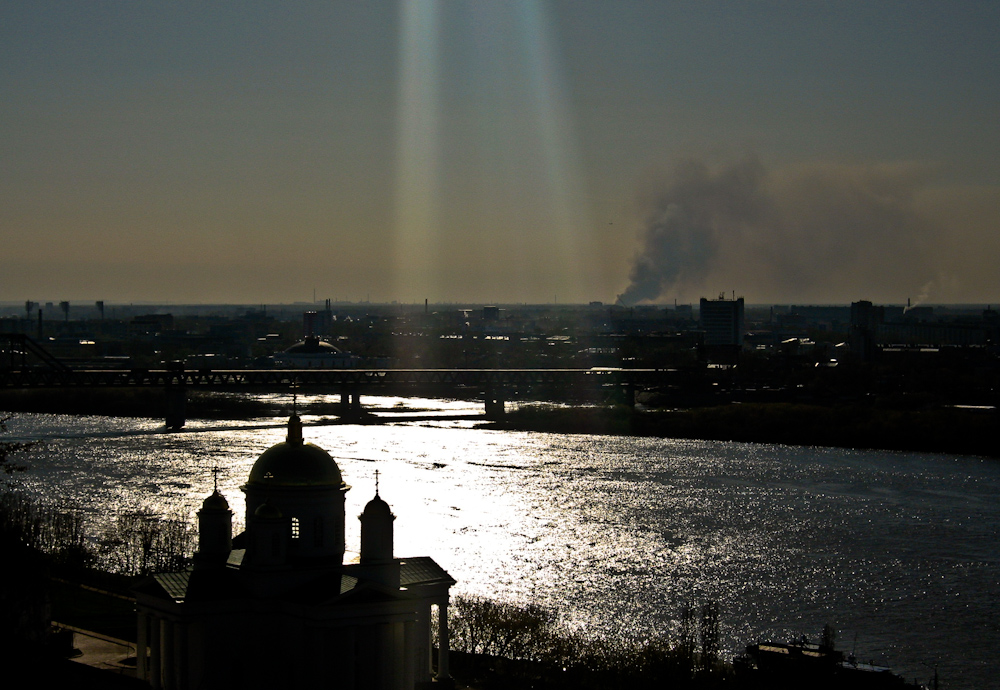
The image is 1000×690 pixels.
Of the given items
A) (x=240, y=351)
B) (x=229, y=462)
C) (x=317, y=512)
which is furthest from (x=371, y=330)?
(x=317, y=512)

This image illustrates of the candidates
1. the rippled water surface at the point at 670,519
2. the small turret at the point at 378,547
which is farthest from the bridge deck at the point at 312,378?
the small turret at the point at 378,547

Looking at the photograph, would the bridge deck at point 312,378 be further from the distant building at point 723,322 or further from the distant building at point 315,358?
the distant building at point 723,322

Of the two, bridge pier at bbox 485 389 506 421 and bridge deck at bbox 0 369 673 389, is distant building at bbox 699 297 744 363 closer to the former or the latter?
bridge deck at bbox 0 369 673 389

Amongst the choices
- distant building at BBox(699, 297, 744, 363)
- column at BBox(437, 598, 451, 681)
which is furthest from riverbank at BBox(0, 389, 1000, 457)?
distant building at BBox(699, 297, 744, 363)

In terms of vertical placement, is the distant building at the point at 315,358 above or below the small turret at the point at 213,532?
below

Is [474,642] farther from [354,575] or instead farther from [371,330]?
[371,330]
